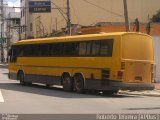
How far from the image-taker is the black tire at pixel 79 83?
2598cm

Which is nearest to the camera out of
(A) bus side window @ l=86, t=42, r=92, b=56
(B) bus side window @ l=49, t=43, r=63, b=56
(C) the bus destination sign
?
(A) bus side window @ l=86, t=42, r=92, b=56

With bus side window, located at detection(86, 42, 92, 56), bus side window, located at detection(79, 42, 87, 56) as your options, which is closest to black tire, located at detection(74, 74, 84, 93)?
bus side window, located at detection(79, 42, 87, 56)

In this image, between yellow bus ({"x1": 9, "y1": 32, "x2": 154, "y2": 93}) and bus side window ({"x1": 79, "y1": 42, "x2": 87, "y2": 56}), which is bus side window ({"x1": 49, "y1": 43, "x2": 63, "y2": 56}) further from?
bus side window ({"x1": 79, "y1": 42, "x2": 87, "y2": 56})

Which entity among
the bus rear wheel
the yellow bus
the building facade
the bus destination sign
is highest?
the building facade

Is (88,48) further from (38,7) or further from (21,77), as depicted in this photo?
(38,7)

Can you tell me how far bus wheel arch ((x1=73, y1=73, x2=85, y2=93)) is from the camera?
84.9ft

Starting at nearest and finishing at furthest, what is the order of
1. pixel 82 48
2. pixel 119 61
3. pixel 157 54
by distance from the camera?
pixel 119 61 < pixel 82 48 < pixel 157 54

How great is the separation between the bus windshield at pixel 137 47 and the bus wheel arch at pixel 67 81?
417 centimetres

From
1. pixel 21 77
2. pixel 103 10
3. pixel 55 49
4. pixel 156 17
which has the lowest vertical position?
pixel 21 77

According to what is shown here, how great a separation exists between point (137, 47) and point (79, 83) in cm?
377

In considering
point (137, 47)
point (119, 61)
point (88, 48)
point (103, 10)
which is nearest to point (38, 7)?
point (103, 10)

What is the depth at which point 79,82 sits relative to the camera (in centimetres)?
2633

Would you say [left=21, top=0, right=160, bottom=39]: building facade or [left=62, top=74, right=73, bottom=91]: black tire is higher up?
[left=21, top=0, right=160, bottom=39]: building facade

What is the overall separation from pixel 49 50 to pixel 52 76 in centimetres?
150
